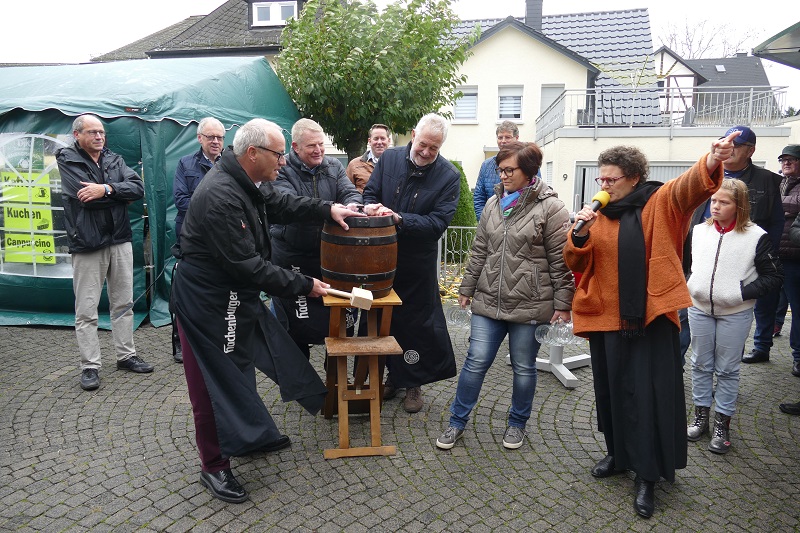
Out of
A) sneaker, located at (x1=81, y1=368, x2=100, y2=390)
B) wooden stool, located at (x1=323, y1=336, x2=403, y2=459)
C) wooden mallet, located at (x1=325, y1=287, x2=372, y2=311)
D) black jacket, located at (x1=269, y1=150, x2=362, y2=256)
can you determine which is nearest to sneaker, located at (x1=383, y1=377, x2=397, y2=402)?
wooden stool, located at (x1=323, y1=336, x2=403, y2=459)

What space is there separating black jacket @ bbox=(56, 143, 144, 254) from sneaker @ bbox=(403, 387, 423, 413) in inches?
110

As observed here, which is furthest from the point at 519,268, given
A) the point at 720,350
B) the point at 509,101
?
the point at 509,101

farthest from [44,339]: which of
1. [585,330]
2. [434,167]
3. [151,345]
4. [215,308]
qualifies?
[585,330]

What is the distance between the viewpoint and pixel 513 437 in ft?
13.0

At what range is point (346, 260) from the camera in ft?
11.9

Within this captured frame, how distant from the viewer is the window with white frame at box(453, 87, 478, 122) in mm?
22969

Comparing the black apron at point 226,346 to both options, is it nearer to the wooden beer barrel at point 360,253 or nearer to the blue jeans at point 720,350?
the wooden beer barrel at point 360,253

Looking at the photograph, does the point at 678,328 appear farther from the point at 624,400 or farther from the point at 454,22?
the point at 454,22

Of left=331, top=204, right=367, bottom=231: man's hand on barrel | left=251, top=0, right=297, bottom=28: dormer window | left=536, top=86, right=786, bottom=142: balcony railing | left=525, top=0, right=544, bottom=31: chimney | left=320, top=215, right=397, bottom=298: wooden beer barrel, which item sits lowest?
left=320, top=215, right=397, bottom=298: wooden beer barrel

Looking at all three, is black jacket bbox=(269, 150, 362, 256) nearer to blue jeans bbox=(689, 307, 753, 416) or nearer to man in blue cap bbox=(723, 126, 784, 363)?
blue jeans bbox=(689, 307, 753, 416)

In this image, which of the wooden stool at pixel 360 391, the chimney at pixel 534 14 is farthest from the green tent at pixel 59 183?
the chimney at pixel 534 14

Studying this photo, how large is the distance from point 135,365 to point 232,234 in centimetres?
279

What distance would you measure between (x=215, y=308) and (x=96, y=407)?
78.9 inches

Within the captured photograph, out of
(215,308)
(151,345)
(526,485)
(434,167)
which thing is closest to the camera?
(215,308)
